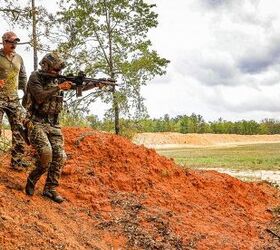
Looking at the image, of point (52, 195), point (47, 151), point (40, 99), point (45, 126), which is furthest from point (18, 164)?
point (40, 99)

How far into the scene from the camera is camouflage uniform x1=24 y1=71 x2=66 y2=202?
6.47 metres

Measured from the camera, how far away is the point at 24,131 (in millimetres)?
7016

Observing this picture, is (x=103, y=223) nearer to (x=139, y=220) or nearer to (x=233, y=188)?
(x=139, y=220)

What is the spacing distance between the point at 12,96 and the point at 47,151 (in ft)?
4.50

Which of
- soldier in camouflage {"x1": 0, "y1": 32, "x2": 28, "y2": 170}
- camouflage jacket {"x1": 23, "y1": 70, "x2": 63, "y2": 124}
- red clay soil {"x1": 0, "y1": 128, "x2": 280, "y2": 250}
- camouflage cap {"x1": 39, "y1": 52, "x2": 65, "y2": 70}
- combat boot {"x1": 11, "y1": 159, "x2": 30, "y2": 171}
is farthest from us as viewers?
combat boot {"x1": 11, "y1": 159, "x2": 30, "y2": 171}

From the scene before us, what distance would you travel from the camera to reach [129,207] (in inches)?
295

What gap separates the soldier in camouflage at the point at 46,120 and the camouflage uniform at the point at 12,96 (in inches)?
19.5

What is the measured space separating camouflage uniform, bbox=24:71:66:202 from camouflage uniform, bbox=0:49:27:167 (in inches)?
18.4

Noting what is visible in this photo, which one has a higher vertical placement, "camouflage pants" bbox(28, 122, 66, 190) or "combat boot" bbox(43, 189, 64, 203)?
"camouflage pants" bbox(28, 122, 66, 190)

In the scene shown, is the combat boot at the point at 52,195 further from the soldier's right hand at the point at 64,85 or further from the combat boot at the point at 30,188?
the soldier's right hand at the point at 64,85

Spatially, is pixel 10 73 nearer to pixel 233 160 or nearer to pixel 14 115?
pixel 14 115

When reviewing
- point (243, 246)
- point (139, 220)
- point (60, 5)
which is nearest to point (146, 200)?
point (139, 220)

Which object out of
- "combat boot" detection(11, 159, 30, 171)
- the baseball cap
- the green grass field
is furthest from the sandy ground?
the baseball cap

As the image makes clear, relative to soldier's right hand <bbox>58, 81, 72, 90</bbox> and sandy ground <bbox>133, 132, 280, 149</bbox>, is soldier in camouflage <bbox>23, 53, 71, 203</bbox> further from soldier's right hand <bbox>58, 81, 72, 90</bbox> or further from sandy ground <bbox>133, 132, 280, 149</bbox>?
sandy ground <bbox>133, 132, 280, 149</bbox>
